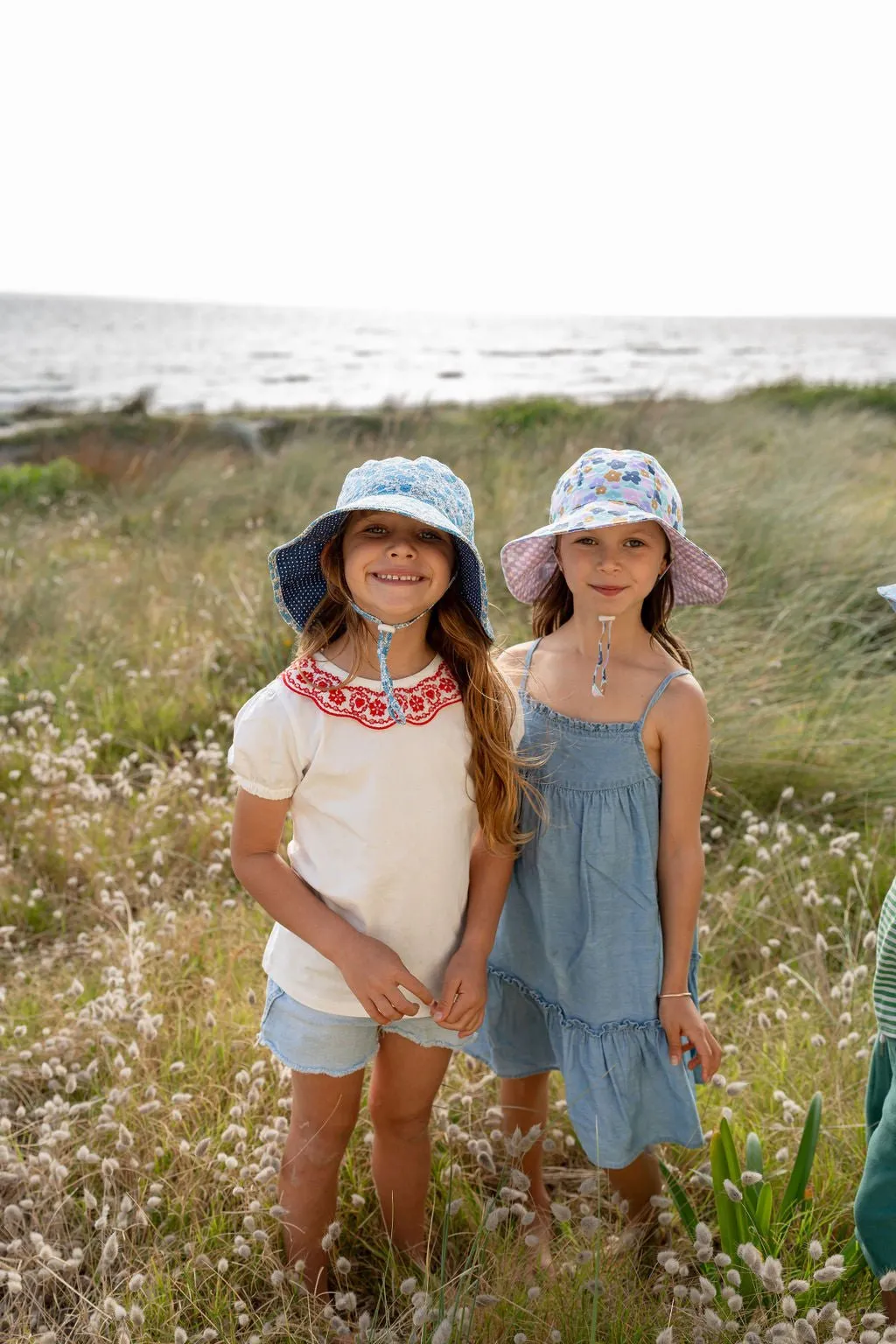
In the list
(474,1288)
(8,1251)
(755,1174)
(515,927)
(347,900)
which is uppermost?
(347,900)

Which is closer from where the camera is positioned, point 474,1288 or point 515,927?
point 474,1288

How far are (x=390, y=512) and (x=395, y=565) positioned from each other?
11cm

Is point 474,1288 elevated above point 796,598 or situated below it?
below

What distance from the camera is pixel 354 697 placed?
2064 mm

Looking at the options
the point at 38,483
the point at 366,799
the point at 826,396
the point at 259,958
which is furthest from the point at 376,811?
the point at 826,396

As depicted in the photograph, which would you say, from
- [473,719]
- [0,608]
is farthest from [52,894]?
[0,608]

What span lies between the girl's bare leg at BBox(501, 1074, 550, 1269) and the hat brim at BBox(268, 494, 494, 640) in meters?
1.11

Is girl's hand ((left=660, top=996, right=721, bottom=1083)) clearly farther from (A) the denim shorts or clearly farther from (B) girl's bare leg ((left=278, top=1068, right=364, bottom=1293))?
(B) girl's bare leg ((left=278, top=1068, right=364, bottom=1293))

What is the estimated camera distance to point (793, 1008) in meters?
2.88

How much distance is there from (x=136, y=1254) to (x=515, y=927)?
1.05 m

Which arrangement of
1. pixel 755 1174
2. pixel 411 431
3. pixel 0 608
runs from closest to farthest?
pixel 755 1174, pixel 0 608, pixel 411 431

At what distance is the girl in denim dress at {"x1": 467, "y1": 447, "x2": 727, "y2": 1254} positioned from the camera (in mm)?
2162

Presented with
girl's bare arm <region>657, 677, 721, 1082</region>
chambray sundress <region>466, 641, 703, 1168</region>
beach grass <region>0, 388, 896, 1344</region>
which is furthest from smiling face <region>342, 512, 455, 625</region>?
beach grass <region>0, 388, 896, 1344</region>

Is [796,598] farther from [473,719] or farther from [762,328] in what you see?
[762,328]
